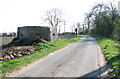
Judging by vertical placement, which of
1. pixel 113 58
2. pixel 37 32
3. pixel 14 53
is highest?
pixel 37 32

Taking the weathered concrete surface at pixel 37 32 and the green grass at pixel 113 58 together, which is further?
the weathered concrete surface at pixel 37 32

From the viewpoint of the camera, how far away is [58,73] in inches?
278

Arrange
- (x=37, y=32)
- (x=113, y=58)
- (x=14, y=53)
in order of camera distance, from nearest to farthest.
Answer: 1. (x=113, y=58)
2. (x=14, y=53)
3. (x=37, y=32)

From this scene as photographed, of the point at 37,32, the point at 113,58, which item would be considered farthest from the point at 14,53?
the point at 113,58

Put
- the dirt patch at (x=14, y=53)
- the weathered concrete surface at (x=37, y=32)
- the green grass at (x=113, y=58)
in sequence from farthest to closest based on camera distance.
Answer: the weathered concrete surface at (x=37, y=32) → the dirt patch at (x=14, y=53) → the green grass at (x=113, y=58)

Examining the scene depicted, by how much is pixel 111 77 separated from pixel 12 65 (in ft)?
19.9

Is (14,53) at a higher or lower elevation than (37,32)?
lower

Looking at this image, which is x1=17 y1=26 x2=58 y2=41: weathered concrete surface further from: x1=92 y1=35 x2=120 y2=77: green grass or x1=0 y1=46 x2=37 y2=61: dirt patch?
x1=92 y1=35 x2=120 y2=77: green grass

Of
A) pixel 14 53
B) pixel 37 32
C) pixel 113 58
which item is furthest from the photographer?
pixel 37 32

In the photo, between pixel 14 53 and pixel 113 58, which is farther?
pixel 14 53

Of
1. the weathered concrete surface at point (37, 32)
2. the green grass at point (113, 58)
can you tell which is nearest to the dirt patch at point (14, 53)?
the weathered concrete surface at point (37, 32)

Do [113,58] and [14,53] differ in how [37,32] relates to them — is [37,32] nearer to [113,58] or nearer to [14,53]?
[14,53]

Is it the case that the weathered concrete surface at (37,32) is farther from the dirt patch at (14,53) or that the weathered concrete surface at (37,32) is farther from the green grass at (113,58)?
the green grass at (113,58)

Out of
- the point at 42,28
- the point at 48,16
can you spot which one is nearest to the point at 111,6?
the point at 42,28
